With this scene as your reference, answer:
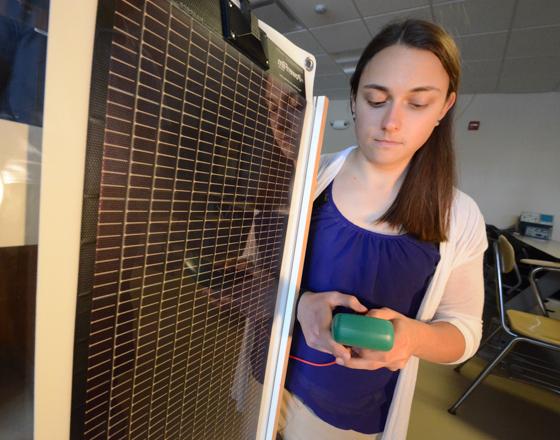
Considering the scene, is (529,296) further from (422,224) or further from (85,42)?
(85,42)

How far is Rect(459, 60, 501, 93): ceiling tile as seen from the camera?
3.09 meters

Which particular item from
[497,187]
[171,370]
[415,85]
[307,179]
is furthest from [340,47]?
[171,370]

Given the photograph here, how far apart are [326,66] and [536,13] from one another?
218cm

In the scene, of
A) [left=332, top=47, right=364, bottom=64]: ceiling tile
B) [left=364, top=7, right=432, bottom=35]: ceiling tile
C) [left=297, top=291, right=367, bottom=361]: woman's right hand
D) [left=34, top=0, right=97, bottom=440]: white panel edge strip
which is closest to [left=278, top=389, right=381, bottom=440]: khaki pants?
[left=297, top=291, right=367, bottom=361]: woman's right hand

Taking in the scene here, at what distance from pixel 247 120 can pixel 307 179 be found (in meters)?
0.13

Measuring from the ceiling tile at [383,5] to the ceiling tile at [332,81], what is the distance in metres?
1.57

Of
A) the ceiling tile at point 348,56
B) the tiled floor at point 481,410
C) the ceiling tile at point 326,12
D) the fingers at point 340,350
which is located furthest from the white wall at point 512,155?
the fingers at point 340,350

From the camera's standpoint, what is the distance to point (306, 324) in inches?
17.4

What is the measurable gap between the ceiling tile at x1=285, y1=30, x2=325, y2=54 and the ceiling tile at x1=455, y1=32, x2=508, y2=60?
4.79ft

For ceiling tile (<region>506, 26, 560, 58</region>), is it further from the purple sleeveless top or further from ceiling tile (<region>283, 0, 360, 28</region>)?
the purple sleeveless top

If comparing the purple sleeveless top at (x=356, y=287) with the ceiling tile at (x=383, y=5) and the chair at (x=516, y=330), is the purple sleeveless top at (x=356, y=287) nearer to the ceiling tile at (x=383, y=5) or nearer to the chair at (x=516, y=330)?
the chair at (x=516, y=330)

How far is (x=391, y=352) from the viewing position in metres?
0.37

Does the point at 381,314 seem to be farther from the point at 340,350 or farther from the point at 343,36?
the point at 343,36

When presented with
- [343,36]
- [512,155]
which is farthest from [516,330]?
[512,155]
